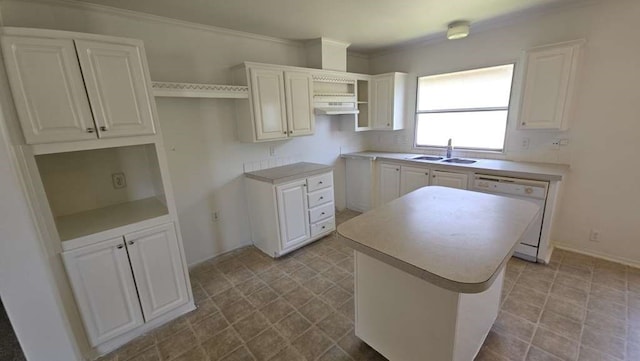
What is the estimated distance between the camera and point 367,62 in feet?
14.5

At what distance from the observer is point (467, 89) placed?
3451 mm

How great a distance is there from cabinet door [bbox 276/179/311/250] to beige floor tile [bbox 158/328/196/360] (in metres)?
1.22

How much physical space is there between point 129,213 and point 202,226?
2.92ft

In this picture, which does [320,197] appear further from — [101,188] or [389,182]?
[101,188]

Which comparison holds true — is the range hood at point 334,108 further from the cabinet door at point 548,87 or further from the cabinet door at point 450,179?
the cabinet door at point 548,87

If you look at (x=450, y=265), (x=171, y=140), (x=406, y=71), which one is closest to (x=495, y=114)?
(x=406, y=71)

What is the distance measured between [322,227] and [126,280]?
Result: 81.2 inches

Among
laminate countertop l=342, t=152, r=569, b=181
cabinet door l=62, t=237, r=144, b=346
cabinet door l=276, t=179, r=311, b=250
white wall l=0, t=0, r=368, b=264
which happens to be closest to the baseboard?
laminate countertop l=342, t=152, r=569, b=181

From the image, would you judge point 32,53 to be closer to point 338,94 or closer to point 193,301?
point 193,301

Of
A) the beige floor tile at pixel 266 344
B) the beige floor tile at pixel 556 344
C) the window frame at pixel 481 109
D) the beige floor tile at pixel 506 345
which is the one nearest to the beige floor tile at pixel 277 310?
the beige floor tile at pixel 266 344

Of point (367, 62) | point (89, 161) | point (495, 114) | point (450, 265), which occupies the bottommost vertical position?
point (450, 265)

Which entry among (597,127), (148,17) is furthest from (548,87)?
(148,17)

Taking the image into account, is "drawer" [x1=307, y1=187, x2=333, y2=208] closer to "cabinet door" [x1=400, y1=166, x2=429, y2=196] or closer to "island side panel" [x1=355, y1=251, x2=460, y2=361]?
"cabinet door" [x1=400, y1=166, x2=429, y2=196]

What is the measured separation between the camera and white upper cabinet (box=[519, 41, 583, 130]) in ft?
8.08
